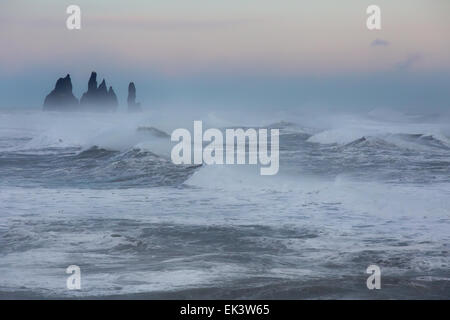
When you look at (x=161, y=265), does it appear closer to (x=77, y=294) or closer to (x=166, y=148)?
(x=77, y=294)

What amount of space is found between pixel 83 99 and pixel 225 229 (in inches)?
2095

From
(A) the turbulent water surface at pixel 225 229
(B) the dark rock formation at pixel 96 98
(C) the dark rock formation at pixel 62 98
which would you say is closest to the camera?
(A) the turbulent water surface at pixel 225 229

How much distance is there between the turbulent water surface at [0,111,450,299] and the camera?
6793 mm

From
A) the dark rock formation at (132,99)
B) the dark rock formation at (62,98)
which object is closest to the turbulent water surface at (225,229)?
the dark rock formation at (62,98)

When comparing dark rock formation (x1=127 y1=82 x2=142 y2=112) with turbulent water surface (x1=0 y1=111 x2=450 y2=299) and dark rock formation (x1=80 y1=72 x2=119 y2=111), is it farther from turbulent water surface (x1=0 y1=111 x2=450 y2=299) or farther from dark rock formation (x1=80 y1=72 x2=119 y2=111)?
turbulent water surface (x1=0 y1=111 x2=450 y2=299)

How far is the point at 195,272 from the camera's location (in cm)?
719

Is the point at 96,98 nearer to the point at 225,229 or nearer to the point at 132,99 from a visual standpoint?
the point at 132,99

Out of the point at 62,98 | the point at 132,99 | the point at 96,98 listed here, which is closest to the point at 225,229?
the point at 62,98

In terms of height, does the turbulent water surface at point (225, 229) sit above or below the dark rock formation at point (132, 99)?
below

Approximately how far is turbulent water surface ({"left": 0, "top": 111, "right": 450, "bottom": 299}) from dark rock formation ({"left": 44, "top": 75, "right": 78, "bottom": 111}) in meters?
40.5

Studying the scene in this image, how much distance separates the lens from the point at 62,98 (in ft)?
194

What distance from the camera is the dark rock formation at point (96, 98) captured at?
2379 inches

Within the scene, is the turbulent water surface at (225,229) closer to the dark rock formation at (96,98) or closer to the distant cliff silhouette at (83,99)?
the distant cliff silhouette at (83,99)
